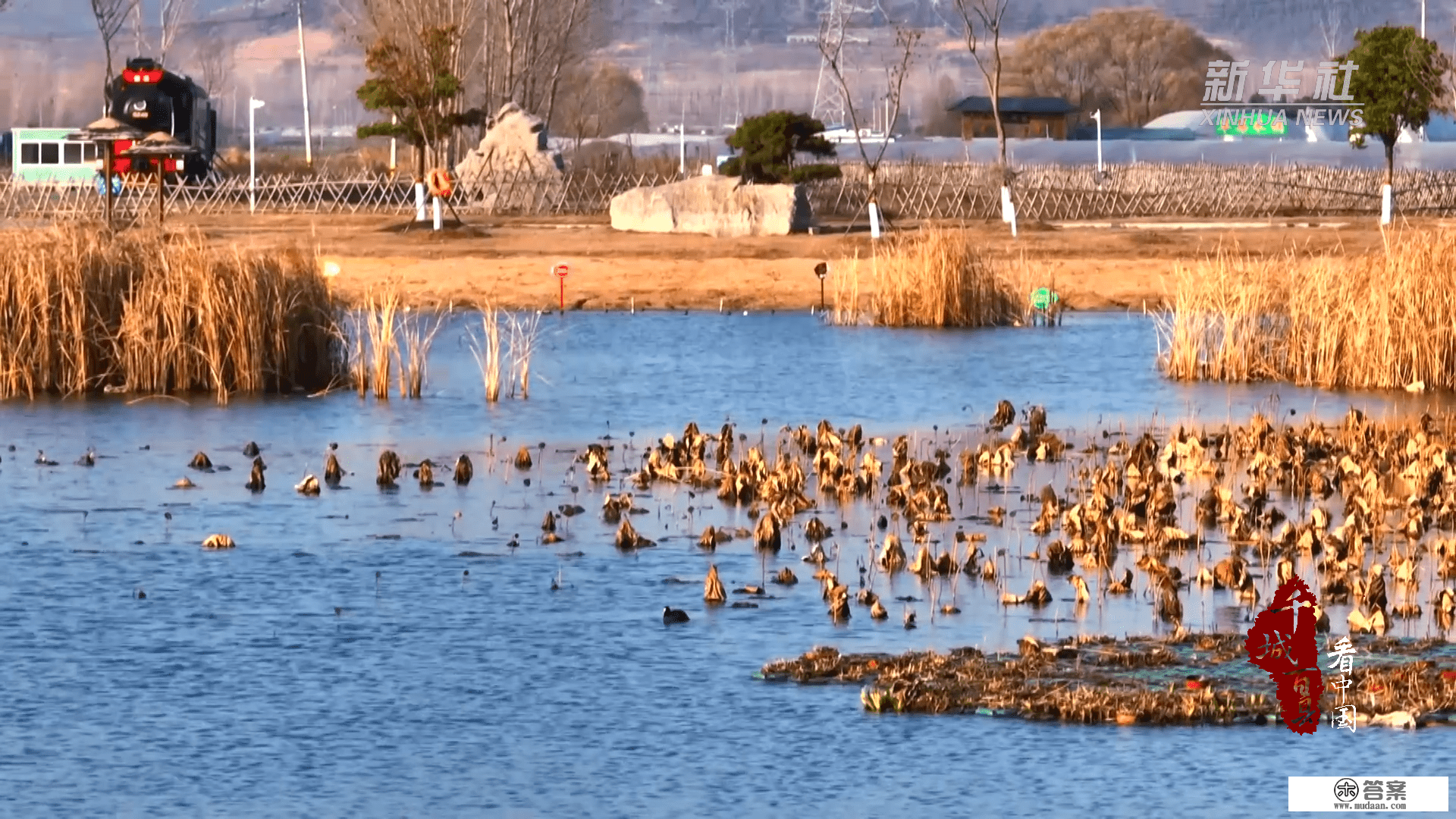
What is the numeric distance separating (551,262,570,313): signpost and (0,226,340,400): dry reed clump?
10.5m

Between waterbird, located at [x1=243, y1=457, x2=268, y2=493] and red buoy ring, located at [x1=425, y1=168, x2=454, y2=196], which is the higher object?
red buoy ring, located at [x1=425, y1=168, x2=454, y2=196]

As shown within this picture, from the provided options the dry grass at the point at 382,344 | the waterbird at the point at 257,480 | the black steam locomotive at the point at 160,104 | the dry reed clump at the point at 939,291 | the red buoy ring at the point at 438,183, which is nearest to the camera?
the waterbird at the point at 257,480

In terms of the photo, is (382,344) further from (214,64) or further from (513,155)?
(214,64)

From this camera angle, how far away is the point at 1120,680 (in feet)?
37.9

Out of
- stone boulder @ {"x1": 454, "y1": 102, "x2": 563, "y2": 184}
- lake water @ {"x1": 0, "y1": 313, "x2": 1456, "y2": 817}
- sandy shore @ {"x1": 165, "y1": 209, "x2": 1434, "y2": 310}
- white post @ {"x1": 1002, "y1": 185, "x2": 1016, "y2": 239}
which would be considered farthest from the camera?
stone boulder @ {"x1": 454, "y1": 102, "x2": 563, "y2": 184}

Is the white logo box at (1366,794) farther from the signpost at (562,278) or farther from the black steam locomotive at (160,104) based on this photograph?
the black steam locomotive at (160,104)

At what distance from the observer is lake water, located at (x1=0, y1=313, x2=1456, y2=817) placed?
10.1 metres

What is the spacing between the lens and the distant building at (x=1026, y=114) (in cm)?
11594

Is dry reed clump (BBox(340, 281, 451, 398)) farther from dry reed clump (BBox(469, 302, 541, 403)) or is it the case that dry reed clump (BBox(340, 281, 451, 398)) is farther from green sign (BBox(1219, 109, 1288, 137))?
green sign (BBox(1219, 109, 1288, 137))

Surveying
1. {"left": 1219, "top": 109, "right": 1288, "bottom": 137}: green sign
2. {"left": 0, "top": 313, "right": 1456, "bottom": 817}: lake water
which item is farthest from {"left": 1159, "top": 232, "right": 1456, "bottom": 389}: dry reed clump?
{"left": 1219, "top": 109, "right": 1288, "bottom": 137}: green sign

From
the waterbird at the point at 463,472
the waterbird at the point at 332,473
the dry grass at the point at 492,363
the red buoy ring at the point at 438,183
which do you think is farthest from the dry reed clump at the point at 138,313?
the red buoy ring at the point at 438,183

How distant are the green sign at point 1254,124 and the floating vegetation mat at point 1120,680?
88.0 metres

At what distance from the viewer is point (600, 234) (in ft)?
157

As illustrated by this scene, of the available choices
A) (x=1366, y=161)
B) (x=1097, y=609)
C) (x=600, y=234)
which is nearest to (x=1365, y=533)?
(x=1097, y=609)
